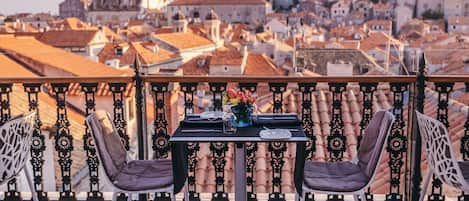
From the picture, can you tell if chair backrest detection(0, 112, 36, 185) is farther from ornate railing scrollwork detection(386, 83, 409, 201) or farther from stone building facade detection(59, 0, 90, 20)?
stone building facade detection(59, 0, 90, 20)

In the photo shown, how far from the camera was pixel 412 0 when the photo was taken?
3041 inches

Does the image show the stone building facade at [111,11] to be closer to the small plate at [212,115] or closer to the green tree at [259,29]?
the green tree at [259,29]

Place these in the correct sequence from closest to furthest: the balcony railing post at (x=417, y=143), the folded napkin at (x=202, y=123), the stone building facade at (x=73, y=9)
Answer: the folded napkin at (x=202, y=123)
the balcony railing post at (x=417, y=143)
the stone building facade at (x=73, y=9)

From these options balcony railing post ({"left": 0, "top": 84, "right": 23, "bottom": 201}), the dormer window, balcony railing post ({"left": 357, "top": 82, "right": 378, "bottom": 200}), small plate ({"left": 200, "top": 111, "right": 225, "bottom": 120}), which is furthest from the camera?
the dormer window

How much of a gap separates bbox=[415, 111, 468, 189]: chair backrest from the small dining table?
2.31 feet

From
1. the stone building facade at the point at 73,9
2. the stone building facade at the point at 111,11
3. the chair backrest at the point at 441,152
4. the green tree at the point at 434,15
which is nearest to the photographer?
the chair backrest at the point at 441,152

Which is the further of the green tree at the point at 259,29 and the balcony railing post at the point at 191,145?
the green tree at the point at 259,29

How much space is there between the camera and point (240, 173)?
3.39m

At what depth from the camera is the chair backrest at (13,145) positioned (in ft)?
10.7

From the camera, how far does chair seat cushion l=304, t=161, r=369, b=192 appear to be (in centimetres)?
322

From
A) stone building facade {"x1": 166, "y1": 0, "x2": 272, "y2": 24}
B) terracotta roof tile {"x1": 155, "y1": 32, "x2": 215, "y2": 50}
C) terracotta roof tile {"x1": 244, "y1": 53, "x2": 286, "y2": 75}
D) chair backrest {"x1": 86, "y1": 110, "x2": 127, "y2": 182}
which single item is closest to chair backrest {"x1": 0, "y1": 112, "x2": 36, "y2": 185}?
chair backrest {"x1": 86, "y1": 110, "x2": 127, "y2": 182}

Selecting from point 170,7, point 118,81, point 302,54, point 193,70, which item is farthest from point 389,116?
point 170,7

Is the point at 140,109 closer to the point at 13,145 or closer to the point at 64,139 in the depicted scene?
the point at 64,139

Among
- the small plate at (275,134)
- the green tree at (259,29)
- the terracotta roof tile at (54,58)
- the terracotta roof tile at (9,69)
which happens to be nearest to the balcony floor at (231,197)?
the small plate at (275,134)
